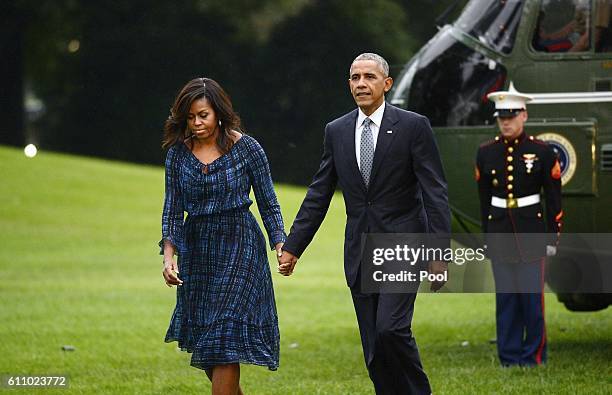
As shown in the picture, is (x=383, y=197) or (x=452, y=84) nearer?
(x=383, y=197)

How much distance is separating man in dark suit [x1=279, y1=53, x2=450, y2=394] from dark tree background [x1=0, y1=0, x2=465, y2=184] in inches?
159

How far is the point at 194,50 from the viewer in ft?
78.4

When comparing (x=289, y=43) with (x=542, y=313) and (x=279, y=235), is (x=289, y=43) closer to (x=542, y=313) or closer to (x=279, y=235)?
(x=542, y=313)

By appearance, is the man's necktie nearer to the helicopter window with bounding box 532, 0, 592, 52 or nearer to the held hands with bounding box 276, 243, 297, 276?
the held hands with bounding box 276, 243, 297, 276

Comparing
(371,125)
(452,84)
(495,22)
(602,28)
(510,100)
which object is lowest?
(371,125)

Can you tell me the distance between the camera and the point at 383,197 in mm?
6941

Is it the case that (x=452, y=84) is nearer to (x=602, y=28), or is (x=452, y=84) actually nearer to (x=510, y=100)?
(x=510, y=100)

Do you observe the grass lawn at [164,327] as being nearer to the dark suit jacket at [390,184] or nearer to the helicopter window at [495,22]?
the dark suit jacket at [390,184]

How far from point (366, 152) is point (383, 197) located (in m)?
0.26

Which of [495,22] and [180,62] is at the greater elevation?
[180,62]

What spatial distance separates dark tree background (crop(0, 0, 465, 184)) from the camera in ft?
67.6

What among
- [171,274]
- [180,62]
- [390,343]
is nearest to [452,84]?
[390,343]

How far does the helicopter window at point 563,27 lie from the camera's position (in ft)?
31.4

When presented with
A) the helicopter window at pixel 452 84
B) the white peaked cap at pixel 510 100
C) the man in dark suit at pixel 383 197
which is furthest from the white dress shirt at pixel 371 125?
the helicopter window at pixel 452 84
